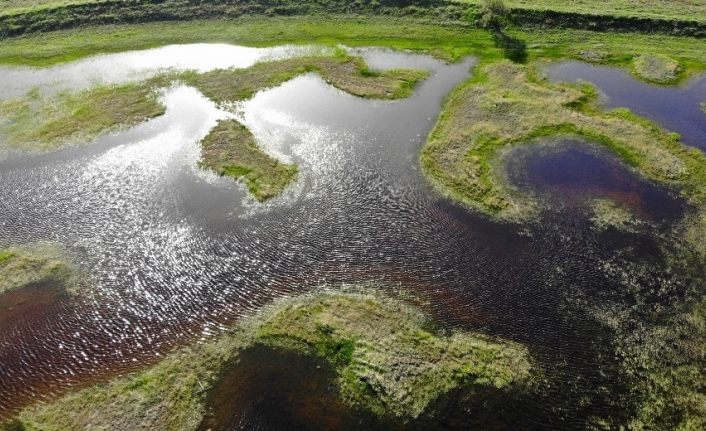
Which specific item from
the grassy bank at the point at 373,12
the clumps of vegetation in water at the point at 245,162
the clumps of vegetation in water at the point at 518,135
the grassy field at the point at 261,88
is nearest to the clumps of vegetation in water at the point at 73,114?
the grassy field at the point at 261,88

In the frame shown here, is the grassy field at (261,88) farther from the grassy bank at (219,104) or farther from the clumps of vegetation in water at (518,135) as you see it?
the clumps of vegetation in water at (518,135)

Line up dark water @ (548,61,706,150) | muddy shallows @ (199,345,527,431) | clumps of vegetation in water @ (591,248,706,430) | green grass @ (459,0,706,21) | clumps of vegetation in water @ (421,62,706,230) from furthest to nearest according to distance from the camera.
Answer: green grass @ (459,0,706,21) < dark water @ (548,61,706,150) < clumps of vegetation in water @ (421,62,706,230) < clumps of vegetation in water @ (591,248,706,430) < muddy shallows @ (199,345,527,431)

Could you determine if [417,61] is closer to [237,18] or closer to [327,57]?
[327,57]

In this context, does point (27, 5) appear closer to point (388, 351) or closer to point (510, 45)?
point (510, 45)

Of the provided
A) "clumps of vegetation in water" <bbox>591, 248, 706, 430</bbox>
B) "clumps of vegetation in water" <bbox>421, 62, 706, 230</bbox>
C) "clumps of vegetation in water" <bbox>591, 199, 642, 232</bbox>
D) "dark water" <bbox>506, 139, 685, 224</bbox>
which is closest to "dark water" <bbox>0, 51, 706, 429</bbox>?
"clumps of vegetation in water" <bbox>591, 248, 706, 430</bbox>

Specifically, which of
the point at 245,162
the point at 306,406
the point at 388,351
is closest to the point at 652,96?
the point at 245,162

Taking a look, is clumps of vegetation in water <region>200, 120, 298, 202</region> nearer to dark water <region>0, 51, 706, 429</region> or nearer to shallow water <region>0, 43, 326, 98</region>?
dark water <region>0, 51, 706, 429</region>
